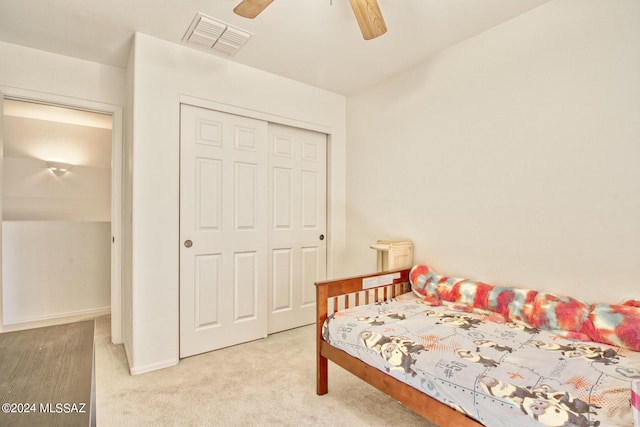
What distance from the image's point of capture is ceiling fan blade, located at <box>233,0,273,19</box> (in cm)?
153

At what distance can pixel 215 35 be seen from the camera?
7.45 ft

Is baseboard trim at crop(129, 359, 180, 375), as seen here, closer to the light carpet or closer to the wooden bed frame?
the light carpet

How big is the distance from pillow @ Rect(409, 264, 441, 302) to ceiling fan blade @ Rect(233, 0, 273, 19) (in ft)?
6.62

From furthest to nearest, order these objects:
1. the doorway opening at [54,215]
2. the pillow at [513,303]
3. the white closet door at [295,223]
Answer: the doorway opening at [54,215] < the white closet door at [295,223] < the pillow at [513,303]

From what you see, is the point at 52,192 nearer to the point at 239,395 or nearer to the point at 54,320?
the point at 54,320

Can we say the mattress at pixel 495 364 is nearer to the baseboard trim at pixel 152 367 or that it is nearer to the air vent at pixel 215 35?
the baseboard trim at pixel 152 367

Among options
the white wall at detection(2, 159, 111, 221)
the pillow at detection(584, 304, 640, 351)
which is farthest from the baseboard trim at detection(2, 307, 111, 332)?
the pillow at detection(584, 304, 640, 351)

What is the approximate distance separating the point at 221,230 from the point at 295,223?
777 millimetres

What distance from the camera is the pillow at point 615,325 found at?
148 centimetres

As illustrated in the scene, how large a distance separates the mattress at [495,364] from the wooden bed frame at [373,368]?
4cm

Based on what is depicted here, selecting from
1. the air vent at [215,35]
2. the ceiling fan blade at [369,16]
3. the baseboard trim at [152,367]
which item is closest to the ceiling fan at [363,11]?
the ceiling fan blade at [369,16]

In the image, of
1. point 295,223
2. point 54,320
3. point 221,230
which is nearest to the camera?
point 221,230

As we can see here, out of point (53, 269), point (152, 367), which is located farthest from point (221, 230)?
point (53, 269)

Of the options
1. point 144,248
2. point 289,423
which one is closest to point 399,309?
point 289,423
